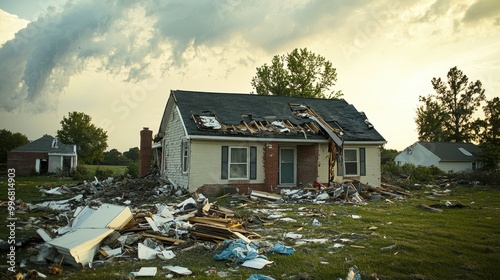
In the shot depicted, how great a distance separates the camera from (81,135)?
60531mm

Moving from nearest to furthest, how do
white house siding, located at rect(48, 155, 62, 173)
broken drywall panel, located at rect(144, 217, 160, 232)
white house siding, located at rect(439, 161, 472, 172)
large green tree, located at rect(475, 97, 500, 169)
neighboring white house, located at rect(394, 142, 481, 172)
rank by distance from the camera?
broken drywall panel, located at rect(144, 217, 160, 232)
white house siding, located at rect(48, 155, 62, 173)
neighboring white house, located at rect(394, 142, 481, 172)
white house siding, located at rect(439, 161, 472, 172)
large green tree, located at rect(475, 97, 500, 169)

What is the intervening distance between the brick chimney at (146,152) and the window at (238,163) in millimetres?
9216

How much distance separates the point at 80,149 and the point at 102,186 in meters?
46.0

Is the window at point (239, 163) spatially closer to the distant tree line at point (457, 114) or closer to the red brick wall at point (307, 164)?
the red brick wall at point (307, 164)

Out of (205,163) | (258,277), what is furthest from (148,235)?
(205,163)

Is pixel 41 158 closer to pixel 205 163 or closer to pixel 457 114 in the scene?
pixel 205 163

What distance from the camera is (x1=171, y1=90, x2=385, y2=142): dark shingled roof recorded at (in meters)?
17.6

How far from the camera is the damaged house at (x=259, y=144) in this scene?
16.2m

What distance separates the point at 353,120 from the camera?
2070 cm

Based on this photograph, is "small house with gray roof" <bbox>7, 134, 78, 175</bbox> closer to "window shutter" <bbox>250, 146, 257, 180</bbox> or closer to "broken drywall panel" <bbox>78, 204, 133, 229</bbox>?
"window shutter" <bbox>250, 146, 257, 180</bbox>

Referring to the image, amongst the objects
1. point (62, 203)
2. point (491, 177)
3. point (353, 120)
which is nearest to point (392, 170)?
point (491, 177)

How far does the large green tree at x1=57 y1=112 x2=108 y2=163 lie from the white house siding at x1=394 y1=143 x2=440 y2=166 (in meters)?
49.2

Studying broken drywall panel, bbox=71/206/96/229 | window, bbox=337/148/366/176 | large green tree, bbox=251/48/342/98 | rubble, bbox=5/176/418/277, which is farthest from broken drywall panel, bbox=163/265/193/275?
large green tree, bbox=251/48/342/98

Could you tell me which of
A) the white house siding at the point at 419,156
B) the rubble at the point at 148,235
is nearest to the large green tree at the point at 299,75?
the white house siding at the point at 419,156
